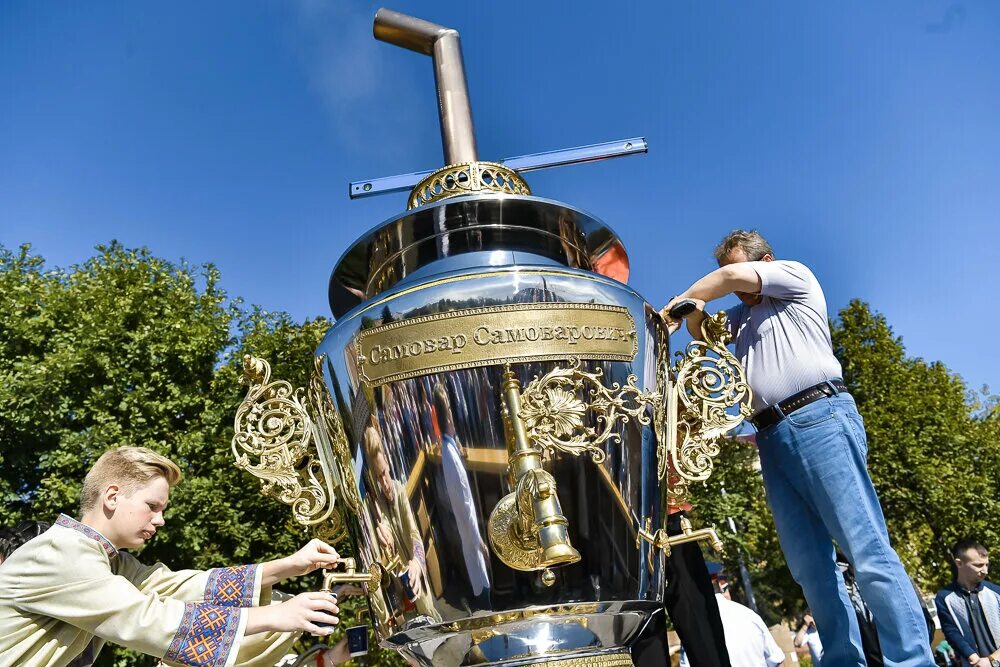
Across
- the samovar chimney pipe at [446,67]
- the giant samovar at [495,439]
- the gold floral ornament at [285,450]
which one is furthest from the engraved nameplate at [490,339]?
the samovar chimney pipe at [446,67]

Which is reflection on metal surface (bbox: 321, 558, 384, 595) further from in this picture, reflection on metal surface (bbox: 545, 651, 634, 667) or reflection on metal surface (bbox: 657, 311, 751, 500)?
reflection on metal surface (bbox: 657, 311, 751, 500)

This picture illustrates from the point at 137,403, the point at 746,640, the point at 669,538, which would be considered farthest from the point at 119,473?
the point at 137,403

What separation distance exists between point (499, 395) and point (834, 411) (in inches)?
49.3

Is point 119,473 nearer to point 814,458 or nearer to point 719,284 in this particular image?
point 719,284

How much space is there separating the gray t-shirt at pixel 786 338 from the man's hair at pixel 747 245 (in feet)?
0.74

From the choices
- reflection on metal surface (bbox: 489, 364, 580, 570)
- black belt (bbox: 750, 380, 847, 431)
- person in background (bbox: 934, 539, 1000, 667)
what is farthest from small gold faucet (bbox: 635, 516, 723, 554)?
person in background (bbox: 934, 539, 1000, 667)

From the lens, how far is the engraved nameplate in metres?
2.22

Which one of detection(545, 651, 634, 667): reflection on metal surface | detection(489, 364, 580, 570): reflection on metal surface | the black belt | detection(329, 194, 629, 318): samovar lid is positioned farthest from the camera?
the black belt

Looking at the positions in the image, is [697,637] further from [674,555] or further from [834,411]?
[834,411]

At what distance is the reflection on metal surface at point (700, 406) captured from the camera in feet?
8.39

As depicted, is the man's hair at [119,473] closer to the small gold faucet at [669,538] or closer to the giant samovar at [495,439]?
the giant samovar at [495,439]

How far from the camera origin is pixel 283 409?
8.73 feet

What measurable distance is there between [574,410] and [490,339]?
31cm

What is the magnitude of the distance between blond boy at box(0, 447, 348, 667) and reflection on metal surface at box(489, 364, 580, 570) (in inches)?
22.7
